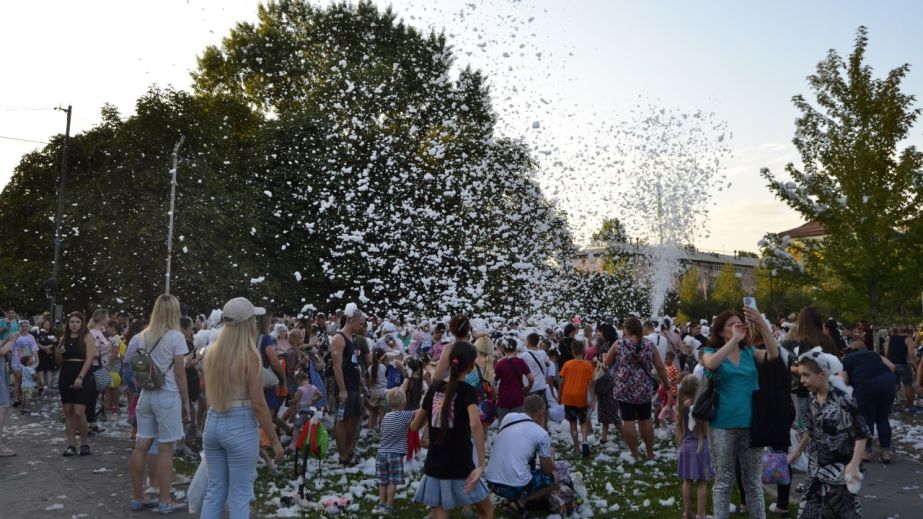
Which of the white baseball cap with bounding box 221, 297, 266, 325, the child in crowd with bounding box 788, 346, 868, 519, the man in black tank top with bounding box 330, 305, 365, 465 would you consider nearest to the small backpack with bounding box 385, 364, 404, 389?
the man in black tank top with bounding box 330, 305, 365, 465

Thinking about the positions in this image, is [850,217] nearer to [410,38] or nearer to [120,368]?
[120,368]

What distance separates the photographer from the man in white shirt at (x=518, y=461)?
24.1ft

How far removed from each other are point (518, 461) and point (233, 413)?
2952mm

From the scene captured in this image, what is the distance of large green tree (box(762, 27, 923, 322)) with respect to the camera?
1811 cm

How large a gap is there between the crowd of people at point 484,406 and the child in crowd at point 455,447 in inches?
0.4

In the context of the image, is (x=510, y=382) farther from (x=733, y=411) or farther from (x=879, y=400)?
(x=879, y=400)

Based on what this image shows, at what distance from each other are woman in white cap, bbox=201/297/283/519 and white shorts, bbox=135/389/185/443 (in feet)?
7.02

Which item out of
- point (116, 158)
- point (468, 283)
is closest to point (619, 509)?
point (468, 283)

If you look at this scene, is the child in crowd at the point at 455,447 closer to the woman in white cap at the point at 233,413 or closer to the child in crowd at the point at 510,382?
the woman in white cap at the point at 233,413

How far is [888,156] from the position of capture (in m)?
18.5

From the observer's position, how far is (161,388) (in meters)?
7.40

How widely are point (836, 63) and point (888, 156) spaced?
2622mm

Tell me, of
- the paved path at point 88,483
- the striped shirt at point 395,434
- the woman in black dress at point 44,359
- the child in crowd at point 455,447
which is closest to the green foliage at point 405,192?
the woman in black dress at point 44,359

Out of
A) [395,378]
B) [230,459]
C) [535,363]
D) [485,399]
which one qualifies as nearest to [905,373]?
[535,363]
